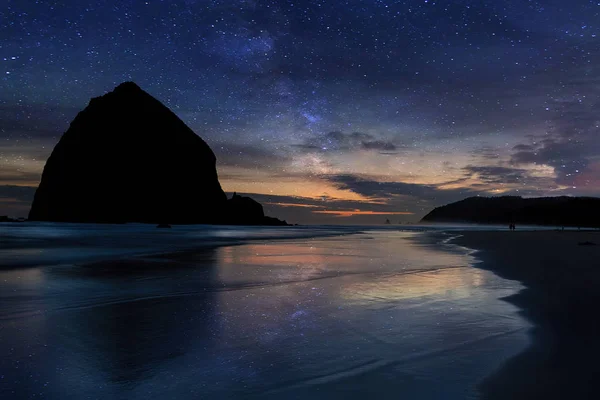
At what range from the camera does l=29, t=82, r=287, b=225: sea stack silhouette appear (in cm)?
9459

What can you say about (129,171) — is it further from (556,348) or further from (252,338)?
(556,348)

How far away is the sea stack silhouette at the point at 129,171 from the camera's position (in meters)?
94.6

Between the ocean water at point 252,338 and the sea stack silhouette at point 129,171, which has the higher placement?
the sea stack silhouette at point 129,171

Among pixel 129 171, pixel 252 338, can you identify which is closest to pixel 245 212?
pixel 129 171

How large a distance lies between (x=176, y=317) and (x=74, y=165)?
348ft

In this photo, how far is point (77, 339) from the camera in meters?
4.89

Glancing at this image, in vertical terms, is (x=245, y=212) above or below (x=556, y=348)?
above

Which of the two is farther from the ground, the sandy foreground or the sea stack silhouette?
the sea stack silhouette

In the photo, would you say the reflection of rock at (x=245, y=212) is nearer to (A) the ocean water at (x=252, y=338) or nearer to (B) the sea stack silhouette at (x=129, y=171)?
(B) the sea stack silhouette at (x=129, y=171)

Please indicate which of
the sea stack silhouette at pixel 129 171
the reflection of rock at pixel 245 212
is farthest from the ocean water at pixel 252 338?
the reflection of rock at pixel 245 212

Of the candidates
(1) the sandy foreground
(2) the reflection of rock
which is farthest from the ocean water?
(2) the reflection of rock

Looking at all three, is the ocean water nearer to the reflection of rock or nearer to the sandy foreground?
Result: the sandy foreground

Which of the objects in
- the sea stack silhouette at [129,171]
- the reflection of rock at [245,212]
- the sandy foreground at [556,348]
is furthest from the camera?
the reflection of rock at [245,212]

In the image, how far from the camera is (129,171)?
324ft
